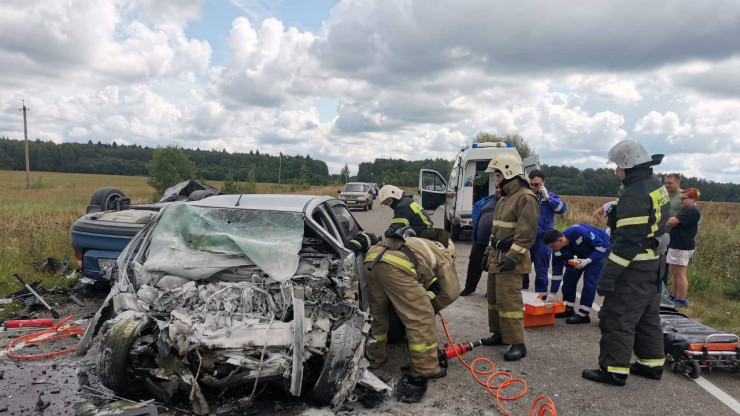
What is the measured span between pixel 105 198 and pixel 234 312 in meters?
5.52

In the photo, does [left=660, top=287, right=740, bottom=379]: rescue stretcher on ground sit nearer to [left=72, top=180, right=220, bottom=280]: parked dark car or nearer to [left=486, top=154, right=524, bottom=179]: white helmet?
[left=486, top=154, right=524, bottom=179]: white helmet

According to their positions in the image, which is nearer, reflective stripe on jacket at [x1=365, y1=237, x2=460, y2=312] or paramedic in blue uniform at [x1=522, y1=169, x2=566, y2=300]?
reflective stripe on jacket at [x1=365, y1=237, x2=460, y2=312]

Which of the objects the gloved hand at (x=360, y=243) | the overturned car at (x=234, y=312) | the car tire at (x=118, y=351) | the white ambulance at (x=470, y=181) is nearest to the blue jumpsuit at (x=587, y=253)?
the gloved hand at (x=360, y=243)

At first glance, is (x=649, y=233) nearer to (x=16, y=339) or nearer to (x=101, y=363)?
(x=101, y=363)

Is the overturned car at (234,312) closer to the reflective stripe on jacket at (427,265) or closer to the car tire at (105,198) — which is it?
the reflective stripe on jacket at (427,265)

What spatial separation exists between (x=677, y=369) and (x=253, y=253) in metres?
3.99

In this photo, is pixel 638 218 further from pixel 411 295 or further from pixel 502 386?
pixel 411 295

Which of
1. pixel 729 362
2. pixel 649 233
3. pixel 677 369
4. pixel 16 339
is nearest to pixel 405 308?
pixel 649 233

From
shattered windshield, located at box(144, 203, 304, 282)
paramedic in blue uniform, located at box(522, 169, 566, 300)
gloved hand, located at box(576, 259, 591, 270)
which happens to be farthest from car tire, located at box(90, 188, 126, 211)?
gloved hand, located at box(576, 259, 591, 270)

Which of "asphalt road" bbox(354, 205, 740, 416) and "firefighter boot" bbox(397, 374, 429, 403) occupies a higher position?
"firefighter boot" bbox(397, 374, 429, 403)

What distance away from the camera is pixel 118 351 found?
294cm

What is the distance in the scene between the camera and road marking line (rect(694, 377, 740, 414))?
137 inches

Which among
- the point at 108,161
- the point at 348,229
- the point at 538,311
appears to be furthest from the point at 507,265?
the point at 108,161

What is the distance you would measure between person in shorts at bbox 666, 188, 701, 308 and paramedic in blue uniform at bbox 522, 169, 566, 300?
1557mm
